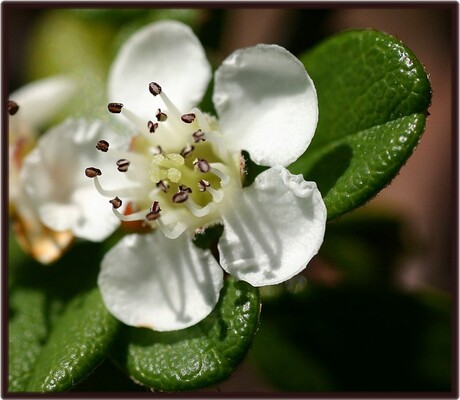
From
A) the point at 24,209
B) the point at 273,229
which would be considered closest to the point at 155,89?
the point at 273,229

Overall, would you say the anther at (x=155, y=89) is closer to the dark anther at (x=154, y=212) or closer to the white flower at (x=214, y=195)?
the white flower at (x=214, y=195)

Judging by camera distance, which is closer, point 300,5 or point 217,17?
point 300,5

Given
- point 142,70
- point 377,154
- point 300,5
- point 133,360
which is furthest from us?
point 300,5

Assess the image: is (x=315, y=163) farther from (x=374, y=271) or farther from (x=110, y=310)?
(x=374, y=271)

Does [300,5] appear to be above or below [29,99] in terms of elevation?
above

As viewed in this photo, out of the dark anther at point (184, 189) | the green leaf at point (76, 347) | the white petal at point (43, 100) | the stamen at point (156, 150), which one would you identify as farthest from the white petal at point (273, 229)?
the white petal at point (43, 100)

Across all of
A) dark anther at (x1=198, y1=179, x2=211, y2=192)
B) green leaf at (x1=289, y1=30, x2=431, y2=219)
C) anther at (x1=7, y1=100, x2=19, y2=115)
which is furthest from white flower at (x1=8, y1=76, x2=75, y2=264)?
green leaf at (x1=289, y1=30, x2=431, y2=219)

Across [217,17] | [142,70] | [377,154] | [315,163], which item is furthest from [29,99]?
[377,154]
